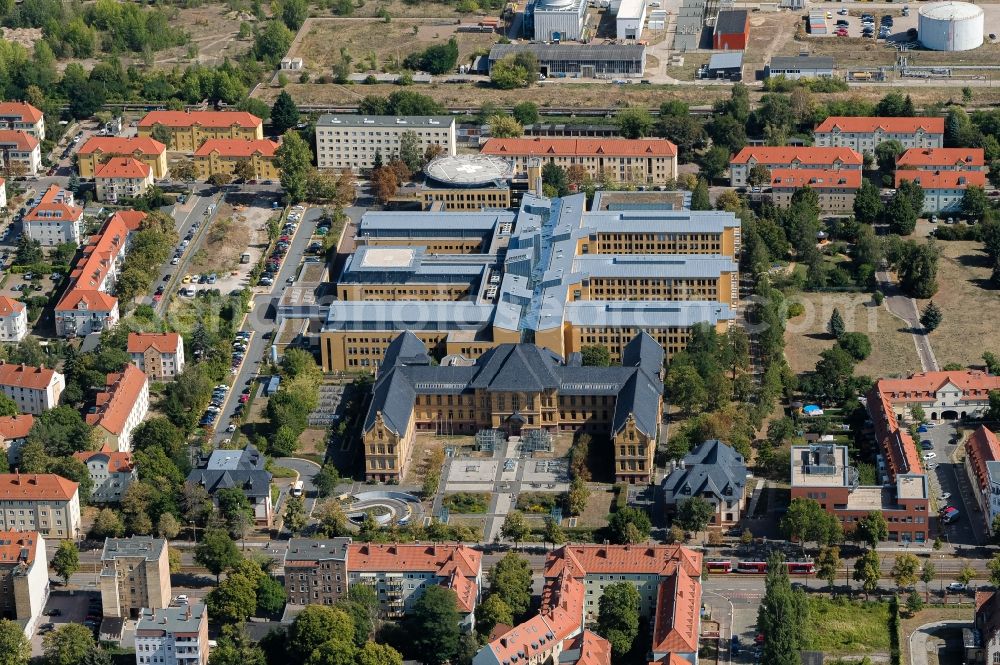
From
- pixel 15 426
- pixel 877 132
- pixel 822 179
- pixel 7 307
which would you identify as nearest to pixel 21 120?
pixel 7 307

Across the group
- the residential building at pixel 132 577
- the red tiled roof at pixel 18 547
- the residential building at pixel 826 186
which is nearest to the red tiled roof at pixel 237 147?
the residential building at pixel 826 186

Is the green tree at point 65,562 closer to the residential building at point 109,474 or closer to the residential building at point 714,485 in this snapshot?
the residential building at point 109,474

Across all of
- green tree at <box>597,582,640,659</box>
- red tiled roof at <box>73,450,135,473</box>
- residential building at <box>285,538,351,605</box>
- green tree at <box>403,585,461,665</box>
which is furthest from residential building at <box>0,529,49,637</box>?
green tree at <box>597,582,640,659</box>

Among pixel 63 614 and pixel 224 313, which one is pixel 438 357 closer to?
pixel 224 313

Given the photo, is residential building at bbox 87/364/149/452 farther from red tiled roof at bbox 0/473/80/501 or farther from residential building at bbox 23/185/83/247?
residential building at bbox 23/185/83/247

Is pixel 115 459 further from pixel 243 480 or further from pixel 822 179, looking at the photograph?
pixel 822 179

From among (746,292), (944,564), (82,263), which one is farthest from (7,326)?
(944,564)
